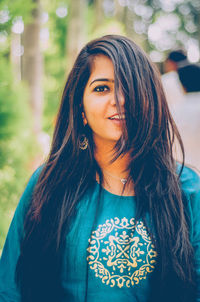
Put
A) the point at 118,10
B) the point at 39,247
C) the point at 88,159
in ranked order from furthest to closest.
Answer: the point at 118,10, the point at 88,159, the point at 39,247

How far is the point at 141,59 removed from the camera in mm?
1627

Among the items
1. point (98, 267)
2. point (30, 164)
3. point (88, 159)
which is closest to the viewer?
point (98, 267)

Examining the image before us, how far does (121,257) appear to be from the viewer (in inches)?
61.8

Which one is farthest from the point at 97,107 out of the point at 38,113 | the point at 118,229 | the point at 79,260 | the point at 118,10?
the point at 118,10

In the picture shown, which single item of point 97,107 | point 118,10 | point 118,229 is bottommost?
point 118,229

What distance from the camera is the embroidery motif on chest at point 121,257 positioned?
1.56m

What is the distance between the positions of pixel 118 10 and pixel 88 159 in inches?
497

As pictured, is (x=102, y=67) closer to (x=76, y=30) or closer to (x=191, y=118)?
(x=191, y=118)

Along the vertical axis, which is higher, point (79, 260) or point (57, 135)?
point (57, 135)

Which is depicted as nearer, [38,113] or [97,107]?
[97,107]

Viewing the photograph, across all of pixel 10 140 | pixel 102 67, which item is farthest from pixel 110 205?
pixel 10 140

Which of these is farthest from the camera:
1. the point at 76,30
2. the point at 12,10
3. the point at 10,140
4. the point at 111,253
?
the point at 76,30

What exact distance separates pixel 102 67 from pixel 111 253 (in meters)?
0.95

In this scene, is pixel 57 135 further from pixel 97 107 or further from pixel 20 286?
pixel 20 286
